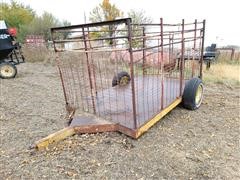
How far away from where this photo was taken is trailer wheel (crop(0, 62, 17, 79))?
6.70m

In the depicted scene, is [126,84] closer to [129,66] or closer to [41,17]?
[129,66]

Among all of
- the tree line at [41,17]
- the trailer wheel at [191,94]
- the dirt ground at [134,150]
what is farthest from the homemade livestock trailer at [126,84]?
the tree line at [41,17]

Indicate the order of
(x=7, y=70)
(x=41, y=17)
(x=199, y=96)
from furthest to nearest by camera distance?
1. (x=41, y=17)
2. (x=7, y=70)
3. (x=199, y=96)

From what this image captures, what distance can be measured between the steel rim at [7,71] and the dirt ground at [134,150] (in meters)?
3.23

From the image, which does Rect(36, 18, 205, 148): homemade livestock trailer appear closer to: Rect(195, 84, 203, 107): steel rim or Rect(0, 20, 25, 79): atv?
Rect(195, 84, 203, 107): steel rim

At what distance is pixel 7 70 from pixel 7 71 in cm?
3

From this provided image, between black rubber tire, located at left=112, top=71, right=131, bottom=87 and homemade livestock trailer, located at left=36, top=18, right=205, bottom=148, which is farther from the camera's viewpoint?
black rubber tire, located at left=112, top=71, right=131, bottom=87

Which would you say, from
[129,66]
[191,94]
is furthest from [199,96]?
[129,66]

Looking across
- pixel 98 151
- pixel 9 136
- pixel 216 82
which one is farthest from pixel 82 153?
pixel 216 82

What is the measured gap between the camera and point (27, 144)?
2879 mm

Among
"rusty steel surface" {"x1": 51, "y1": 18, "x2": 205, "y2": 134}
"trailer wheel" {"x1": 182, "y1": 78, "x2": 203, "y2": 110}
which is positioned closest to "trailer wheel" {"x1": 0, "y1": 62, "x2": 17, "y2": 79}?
"rusty steel surface" {"x1": 51, "y1": 18, "x2": 205, "y2": 134}

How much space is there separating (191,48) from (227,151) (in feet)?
6.20

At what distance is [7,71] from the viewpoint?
6805 mm

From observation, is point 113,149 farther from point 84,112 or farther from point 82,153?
point 84,112
